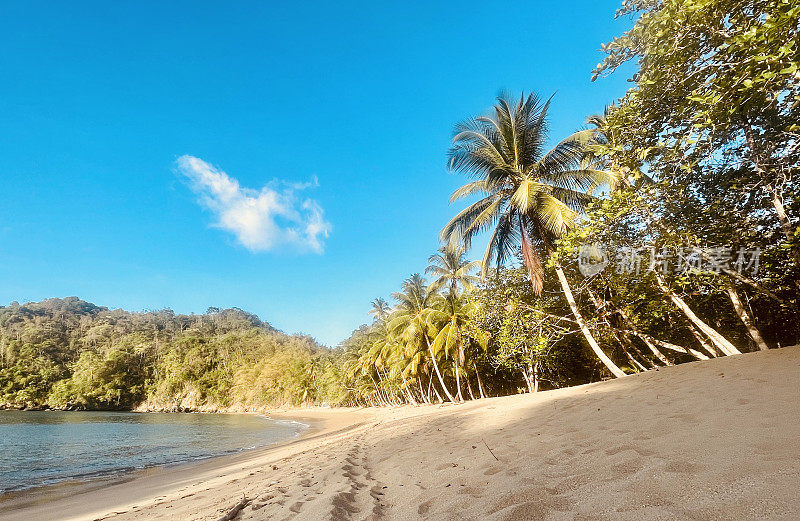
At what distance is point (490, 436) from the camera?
17.9ft

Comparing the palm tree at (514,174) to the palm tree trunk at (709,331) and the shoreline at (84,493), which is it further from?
the shoreline at (84,493)

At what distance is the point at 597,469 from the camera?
2740mm

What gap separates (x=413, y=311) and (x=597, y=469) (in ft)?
78.7

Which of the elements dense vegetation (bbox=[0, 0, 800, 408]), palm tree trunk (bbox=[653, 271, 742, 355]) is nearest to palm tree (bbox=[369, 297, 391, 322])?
dense vegetation (bbox=[0, 0, 800, 408])

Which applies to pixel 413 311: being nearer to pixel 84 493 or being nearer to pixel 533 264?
pixel 533 264

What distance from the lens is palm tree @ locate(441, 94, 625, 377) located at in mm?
12914

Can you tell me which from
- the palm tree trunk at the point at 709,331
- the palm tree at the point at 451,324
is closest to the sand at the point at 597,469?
the palm tree trunk at the point at 709,331

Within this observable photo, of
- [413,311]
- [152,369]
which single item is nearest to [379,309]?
[413,311]

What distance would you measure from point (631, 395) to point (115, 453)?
19.9 m

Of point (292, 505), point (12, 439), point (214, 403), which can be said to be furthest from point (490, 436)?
point (214, 403)

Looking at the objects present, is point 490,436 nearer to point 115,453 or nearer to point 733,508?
point 733,508

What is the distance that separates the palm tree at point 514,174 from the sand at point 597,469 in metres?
7.78

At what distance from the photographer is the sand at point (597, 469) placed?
1987 millimetres

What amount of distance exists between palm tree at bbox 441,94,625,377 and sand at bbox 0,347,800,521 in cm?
778
